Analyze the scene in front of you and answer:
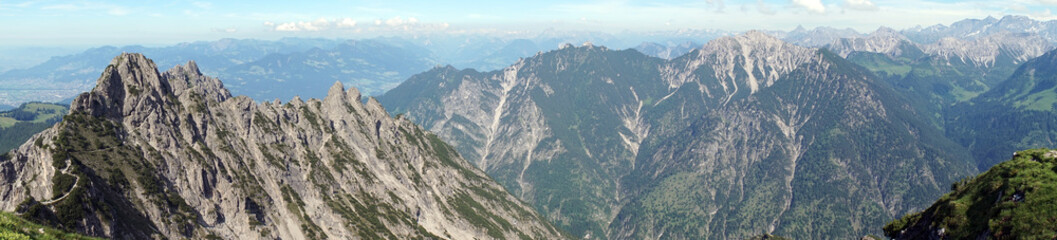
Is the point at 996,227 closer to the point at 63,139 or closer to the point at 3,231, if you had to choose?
the point at 3,231

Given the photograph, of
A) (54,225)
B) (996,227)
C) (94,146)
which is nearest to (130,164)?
(94,146)

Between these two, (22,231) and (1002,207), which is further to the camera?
(1002,207)

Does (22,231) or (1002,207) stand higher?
(22,231)

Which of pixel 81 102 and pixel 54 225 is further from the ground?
pixel 81 102

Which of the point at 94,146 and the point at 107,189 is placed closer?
the point at 107,189

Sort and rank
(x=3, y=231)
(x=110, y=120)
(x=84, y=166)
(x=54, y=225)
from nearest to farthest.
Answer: (x=3, y=231), (x=54, y=225), (x=84, y=166), (x=110, y=120)

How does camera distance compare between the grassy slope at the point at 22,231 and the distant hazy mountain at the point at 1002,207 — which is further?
the distant hazy mountain at the point at 1002,207

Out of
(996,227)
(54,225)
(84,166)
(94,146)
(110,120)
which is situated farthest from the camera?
(110,120)

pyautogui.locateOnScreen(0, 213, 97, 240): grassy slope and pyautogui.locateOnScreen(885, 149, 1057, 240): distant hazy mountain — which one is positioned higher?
pyautogui.locateOnScreen(0, 213, 97, 240): grassy slope

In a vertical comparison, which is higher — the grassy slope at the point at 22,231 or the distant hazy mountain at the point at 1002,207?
the grassy slope at the point at 22,231

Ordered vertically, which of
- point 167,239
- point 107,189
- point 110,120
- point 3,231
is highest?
point 3,231

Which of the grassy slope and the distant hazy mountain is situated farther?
the distant hazy mountain
